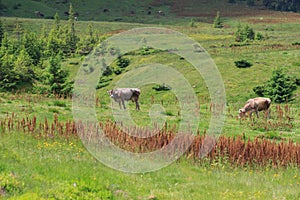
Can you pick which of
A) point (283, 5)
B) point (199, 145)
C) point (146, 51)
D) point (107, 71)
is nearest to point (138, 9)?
point (283, 5)

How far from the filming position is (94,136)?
58.9ft

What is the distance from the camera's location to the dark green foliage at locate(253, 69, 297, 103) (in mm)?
39909

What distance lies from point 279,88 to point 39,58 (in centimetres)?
4538

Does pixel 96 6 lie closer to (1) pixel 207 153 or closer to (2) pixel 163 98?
(2) pixel 163 98

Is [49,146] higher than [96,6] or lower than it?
lower

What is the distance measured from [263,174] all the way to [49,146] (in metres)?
7.93

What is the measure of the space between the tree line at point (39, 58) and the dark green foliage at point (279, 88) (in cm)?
1990

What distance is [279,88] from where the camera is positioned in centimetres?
4059

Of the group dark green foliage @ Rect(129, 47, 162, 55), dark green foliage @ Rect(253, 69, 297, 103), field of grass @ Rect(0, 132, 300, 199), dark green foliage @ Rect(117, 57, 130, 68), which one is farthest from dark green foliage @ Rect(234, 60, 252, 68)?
field of grass @ Rect(0, 132, 300, 199)

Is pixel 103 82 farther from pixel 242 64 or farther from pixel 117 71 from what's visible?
pixel 242 64

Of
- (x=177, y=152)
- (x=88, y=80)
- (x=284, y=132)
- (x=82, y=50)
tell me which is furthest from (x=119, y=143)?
(x=82, y=50)

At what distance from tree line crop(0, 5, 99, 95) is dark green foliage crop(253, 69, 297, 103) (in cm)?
1990

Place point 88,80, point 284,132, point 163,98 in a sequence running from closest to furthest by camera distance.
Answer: point 284,132, point 163,98, point 88,80

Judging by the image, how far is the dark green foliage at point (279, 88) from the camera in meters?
39.9
